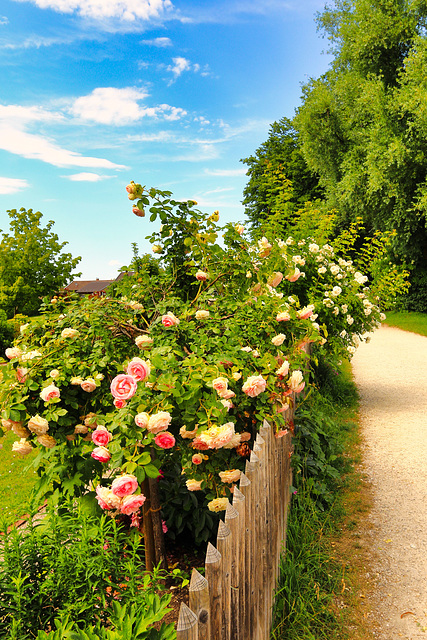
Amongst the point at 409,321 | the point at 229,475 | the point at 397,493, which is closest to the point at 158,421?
the point at 229,475

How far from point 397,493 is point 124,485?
408 centimetres

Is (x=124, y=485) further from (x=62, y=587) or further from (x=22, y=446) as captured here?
(x=22, y=446)

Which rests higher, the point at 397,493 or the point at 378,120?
the point at 378,120

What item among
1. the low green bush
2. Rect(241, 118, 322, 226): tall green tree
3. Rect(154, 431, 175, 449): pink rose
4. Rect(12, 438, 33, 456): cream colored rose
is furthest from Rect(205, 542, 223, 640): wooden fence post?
Rect(241, 118, 322, 226): tall green tree

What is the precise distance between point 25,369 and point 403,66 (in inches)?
819

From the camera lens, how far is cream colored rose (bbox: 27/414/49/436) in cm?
271

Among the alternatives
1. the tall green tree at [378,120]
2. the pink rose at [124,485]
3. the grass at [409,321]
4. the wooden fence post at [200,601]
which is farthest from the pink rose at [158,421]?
the grass at [409,321]

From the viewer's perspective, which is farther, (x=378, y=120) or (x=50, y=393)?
(x=378, y=120)

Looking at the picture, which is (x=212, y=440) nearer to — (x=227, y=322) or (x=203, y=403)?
(x=203, y=403)

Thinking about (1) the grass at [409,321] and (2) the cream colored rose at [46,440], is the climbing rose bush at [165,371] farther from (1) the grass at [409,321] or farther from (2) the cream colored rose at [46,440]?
(1) the grass at [409,321]

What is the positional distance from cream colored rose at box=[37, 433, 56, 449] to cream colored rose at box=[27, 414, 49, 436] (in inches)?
3.1

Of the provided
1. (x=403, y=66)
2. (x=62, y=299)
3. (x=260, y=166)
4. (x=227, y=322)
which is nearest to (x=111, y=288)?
(x=62, y=299)

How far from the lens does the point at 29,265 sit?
80.3 feet

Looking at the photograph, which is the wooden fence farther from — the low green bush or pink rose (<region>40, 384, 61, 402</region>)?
pink rose (<region>40, 384, 61, 402</region>)
